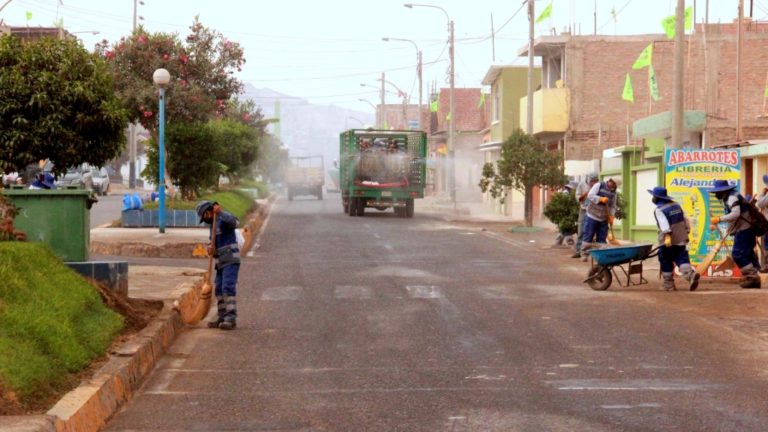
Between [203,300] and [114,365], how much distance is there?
15.0 ft

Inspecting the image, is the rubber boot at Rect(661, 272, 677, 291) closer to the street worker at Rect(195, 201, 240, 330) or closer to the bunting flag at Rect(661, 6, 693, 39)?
the street worker at Rect(195, 201, 240, 330)

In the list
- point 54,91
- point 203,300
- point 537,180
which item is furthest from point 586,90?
point 203,300

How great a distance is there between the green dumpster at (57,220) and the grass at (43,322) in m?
1.91

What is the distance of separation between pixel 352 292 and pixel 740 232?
19.0 ft

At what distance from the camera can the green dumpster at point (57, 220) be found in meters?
14.0

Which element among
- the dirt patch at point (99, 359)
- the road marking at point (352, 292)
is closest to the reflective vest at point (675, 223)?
the road marking at point (352, 292)

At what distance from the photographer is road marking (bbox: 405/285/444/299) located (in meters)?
16.7

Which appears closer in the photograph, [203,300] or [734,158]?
[203,300]

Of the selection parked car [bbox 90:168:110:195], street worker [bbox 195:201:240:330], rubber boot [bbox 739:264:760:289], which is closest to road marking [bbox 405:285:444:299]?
street worker [bbox 195:201:240:330]

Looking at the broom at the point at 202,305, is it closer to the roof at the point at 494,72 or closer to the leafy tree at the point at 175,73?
the leafy tree at the point at 175,73

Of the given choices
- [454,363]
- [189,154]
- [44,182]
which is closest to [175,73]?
[189,154]

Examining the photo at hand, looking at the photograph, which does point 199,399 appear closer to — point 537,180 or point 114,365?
point 114,365

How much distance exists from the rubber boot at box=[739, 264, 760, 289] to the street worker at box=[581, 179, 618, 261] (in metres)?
4.36

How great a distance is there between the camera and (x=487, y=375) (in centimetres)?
996
